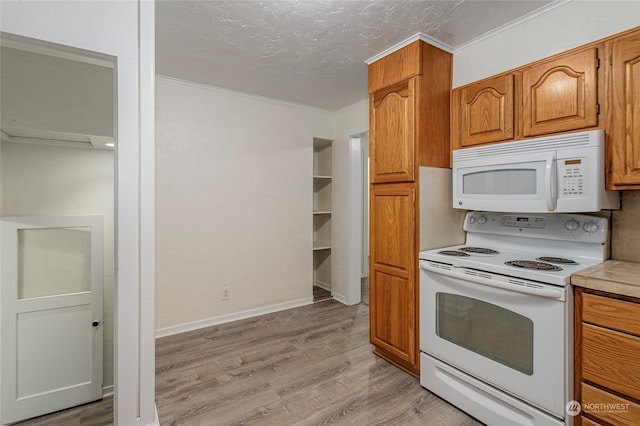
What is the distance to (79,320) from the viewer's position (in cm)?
242

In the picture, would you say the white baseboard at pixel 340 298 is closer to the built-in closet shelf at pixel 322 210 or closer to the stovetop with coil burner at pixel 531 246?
the built-in closet shelf at pixel 322 210

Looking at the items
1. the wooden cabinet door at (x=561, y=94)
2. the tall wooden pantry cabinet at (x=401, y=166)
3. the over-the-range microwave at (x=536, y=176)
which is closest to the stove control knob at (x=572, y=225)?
the over-the-range microwave at (x=536, y=176)

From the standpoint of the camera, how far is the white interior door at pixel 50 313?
7.23 feet

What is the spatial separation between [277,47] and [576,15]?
6.21 feet

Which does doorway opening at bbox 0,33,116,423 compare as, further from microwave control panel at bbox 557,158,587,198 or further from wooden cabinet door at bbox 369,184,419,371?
microwave control panel at bbox 557,158,587,198

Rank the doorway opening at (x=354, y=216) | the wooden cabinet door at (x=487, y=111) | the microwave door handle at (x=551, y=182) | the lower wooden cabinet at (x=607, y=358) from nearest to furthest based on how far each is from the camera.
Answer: the lower wooden cabinet at (x=607, y=358), the microwave door handle at (x=551, y=182), the wooden cabinet door at (x=487, y=111), the doorway opening at (x=354, y=216)

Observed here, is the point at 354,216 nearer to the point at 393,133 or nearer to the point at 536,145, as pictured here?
the point at 393,133

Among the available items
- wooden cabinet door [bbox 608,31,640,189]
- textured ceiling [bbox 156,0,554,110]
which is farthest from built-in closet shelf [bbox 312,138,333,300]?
wooden cabinet door [bbox 608,31,640,189]

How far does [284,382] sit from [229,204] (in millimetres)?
1817

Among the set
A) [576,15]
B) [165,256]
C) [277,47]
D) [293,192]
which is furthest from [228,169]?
[576,15]

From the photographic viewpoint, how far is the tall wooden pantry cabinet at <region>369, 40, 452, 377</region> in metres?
2.08

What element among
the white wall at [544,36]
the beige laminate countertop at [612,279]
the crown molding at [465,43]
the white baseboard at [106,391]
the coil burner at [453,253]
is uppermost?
the crown molding at [465,43]

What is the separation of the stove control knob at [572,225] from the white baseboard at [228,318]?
8.87 feet

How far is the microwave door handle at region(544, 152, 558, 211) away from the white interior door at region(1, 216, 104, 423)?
330 cm
